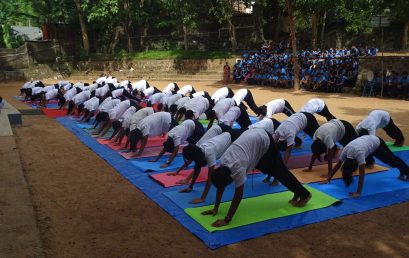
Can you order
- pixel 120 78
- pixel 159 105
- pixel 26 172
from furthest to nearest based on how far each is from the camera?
pixel 120 78 < pixel 159 105 < pixel 26 172

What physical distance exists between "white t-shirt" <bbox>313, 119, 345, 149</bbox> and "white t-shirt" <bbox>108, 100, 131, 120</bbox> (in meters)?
4.35

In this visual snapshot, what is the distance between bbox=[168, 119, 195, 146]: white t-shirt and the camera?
610cm

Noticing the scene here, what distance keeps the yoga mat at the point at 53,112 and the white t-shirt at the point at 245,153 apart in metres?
8.51

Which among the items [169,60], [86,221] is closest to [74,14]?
[169,60]

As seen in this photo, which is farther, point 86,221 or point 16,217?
point 86,221

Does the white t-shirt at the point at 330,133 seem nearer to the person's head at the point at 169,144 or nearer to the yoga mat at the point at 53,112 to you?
the person's head at the point at 169,144

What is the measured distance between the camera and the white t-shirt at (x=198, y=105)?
828 centimetres

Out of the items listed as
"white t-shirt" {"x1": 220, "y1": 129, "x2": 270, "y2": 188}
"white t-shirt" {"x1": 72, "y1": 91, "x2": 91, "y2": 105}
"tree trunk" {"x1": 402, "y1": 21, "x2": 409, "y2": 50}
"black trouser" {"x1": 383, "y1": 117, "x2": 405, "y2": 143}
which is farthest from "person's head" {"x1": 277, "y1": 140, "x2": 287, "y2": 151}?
"tree trunk" {"x1": 402, "y1": 21, "x2": 409, "y2": 50}

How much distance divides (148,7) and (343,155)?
2342 centimetres

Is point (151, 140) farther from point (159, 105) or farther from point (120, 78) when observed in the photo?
point (120, 78)

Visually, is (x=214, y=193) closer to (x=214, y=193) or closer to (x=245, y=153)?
(x=214, y=193)

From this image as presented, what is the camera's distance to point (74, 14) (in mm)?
25609

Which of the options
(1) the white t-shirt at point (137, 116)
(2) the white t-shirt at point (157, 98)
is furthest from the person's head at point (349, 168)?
(2) the white t-shirt at point (157, 98)

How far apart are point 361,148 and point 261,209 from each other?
1510 millimetres
